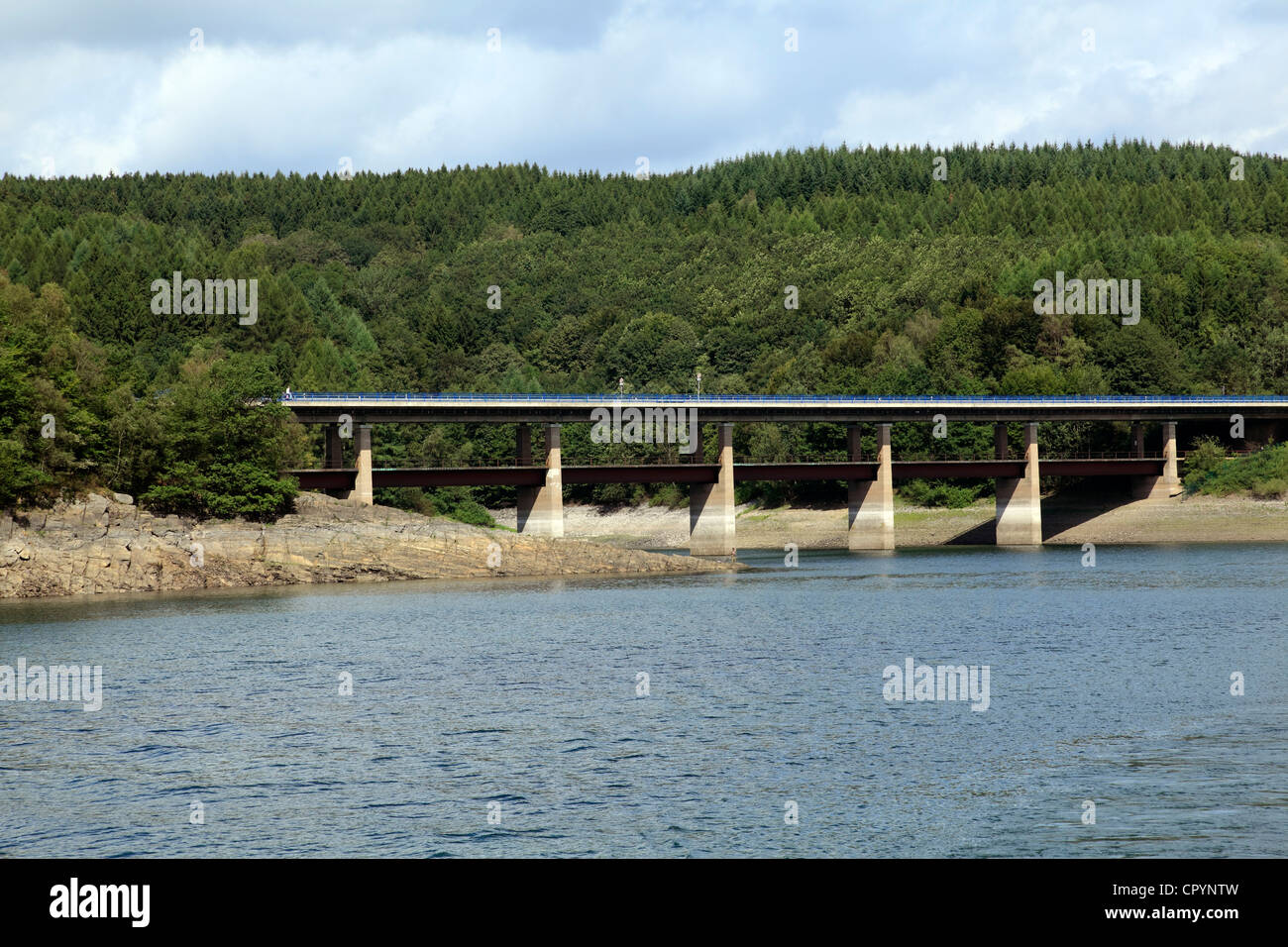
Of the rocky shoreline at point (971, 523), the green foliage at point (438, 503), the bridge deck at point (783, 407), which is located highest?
the bridge deck at point (783, 407)

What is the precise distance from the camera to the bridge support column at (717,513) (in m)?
134

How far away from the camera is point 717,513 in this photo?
5315 inches

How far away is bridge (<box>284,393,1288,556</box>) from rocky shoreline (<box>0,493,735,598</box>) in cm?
1431

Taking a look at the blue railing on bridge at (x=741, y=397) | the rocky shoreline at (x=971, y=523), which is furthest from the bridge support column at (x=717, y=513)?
the rocky shoreline at (x=971, y=523)

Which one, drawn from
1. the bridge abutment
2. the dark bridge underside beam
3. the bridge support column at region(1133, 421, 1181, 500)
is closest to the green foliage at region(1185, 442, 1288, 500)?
the bridge support column at region(1133, 421, 1181, 500)

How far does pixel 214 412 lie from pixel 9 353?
1447 cm

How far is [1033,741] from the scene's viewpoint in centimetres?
3425

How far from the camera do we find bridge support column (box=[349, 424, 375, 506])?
113m

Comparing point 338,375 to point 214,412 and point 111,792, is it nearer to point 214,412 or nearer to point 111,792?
point 214,412

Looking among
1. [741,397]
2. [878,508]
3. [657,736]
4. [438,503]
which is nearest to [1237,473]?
[878,508]

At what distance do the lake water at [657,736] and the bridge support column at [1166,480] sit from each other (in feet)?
254

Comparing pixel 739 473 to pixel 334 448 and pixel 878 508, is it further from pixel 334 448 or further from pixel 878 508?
pixel 334 448

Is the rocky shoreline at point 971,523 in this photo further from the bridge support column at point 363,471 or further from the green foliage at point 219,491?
the green foliage at point 219,491
